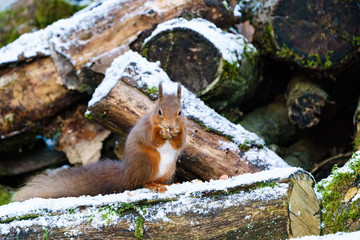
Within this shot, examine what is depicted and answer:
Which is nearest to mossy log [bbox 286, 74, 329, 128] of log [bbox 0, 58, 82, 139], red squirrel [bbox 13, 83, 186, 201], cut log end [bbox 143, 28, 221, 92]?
cut log end [bbox 143, 28, 221, 92]

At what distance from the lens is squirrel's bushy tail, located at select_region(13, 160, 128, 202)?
238 cm

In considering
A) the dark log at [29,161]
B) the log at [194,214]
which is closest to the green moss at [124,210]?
the log at [194,214]

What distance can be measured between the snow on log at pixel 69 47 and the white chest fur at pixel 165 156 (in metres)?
→ 1.32

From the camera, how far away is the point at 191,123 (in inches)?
103

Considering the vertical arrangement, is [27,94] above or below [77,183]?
above

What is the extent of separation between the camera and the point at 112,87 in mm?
2688

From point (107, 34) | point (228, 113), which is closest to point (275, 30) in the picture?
point (228, 113)

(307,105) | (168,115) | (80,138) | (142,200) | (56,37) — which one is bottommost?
(80,138)

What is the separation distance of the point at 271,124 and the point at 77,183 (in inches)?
70.7

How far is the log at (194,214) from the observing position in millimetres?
1737

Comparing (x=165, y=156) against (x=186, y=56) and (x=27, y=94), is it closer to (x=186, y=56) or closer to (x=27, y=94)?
(x=186, y=56)

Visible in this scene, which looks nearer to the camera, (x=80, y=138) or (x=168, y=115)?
(x=168, y=115)

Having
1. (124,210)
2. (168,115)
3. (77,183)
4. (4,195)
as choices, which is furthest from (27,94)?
(124,210)

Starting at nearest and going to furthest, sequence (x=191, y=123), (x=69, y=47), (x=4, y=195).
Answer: (x=191, y=123)
(x=69, y=47)
(x=4, y=195)
